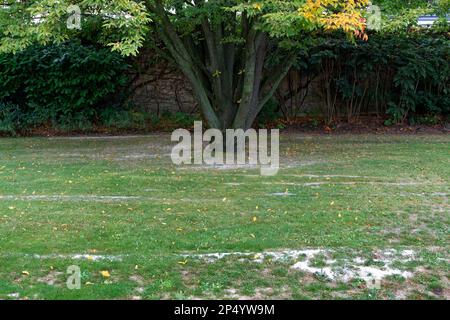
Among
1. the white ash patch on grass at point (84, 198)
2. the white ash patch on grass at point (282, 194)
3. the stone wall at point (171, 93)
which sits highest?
the stone wall at point (171, 93)

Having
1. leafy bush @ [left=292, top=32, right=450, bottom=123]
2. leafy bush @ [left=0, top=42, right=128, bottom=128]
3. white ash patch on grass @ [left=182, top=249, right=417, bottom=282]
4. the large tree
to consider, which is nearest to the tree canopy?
the large tree

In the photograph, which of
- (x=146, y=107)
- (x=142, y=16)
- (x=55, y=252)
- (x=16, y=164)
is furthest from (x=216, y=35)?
(x=55, y=252)

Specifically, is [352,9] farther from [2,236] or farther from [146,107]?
[146,107]

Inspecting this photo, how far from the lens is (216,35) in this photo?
33.8 ft

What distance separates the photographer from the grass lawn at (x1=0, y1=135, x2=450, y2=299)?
425 centimetres

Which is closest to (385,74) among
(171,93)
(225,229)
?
(171,93)

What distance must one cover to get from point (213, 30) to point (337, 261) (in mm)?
6669

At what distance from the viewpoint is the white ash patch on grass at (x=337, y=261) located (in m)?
4.46

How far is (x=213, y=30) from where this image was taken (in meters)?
10.4

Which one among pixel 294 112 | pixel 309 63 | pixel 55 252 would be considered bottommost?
pixel 55 252

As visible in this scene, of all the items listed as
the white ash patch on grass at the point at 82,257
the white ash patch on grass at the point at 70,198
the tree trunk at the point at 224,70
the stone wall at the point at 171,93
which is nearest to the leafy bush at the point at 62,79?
the stone wall at the point at 171,93

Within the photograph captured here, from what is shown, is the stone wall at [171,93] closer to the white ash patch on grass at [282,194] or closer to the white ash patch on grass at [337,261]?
the white ash patch on grass at [282,194]

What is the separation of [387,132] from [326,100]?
2030 mm

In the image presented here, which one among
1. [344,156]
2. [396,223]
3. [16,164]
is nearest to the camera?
[396,223]
